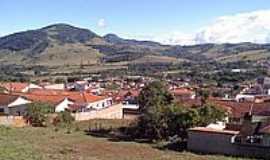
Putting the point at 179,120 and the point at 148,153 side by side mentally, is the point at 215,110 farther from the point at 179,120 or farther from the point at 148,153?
the point at 148,153

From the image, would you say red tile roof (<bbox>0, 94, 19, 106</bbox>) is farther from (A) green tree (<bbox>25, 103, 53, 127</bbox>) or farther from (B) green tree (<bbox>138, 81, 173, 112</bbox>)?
(B) green tree (<bbox>138, 81, 173, 112</bbox>)

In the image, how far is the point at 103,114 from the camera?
59.2 metres

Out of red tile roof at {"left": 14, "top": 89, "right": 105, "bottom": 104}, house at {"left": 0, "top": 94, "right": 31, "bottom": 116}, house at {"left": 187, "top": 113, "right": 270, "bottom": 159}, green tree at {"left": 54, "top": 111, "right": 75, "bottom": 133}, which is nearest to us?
house at {"left": 187, "top": 113, "right": 270, "bottom": 159}

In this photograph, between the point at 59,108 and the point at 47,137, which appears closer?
the point at 47,137

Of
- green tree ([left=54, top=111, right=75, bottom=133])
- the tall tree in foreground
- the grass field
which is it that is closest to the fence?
green tree ([left=54, top=111, right=75, bottom=133])

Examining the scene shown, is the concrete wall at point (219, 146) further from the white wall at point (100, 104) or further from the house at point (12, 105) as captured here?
the white wall at point (100, 104)

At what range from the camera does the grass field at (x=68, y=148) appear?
97.1 ft

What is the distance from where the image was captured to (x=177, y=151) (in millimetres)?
34844

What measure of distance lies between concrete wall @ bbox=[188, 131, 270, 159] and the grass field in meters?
1.65

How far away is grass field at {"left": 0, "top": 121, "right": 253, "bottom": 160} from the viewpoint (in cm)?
2959

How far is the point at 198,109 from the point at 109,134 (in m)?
8.35

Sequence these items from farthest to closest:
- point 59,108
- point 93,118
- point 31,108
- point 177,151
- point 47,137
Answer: point 59,108
point 93,118
point 31,108
point 47,137
point 177,151

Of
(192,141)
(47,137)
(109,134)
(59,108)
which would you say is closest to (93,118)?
(59,108)

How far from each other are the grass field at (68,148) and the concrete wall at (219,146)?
1651 mm
